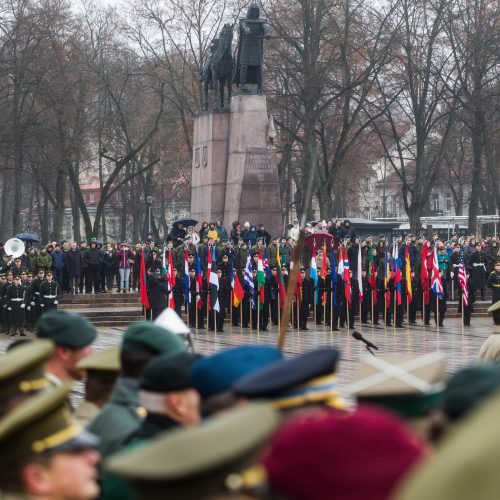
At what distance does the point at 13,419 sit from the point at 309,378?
0.84 m

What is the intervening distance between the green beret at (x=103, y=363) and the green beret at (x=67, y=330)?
7 cm

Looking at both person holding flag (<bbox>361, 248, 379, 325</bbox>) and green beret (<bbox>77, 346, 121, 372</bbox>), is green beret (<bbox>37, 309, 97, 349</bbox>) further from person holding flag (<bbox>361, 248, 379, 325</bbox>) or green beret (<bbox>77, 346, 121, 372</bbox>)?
person holding flag (<bbox>361, 248, 379, 325</bbox>)

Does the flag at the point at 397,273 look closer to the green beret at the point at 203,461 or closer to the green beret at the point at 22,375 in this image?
the green beret at the point at 22,375

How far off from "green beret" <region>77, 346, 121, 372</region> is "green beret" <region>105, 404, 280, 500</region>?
3266 mm

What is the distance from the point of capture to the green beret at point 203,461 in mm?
2314

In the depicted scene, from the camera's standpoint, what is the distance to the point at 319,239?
3434cm

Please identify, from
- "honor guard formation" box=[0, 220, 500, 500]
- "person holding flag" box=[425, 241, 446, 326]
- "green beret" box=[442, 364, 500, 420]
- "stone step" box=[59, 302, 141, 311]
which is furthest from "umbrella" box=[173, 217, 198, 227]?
"green beret" box=[442, 364, 500, 420]

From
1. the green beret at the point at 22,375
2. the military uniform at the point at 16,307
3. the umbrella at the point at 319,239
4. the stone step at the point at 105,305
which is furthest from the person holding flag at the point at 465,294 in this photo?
the green beret at the point at 22,375

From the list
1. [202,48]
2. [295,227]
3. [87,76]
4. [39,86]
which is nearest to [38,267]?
[295,227]

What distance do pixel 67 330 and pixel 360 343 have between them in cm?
2074

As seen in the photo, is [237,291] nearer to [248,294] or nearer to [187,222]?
[248,294]

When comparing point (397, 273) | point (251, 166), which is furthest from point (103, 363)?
point (251, 166)

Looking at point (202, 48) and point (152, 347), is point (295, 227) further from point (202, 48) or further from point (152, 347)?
point (152, 347)

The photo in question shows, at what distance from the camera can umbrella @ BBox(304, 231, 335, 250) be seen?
33906 mm
